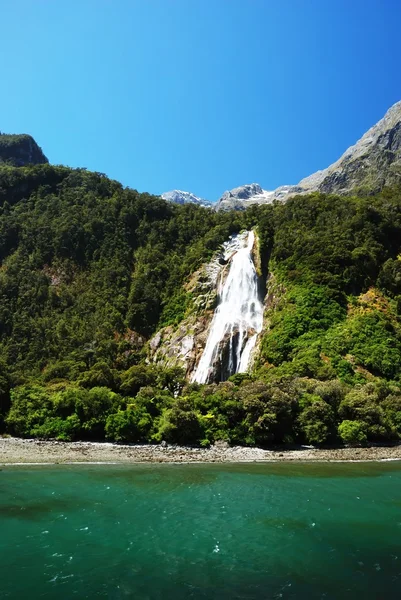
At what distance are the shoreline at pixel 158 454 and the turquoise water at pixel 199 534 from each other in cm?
348

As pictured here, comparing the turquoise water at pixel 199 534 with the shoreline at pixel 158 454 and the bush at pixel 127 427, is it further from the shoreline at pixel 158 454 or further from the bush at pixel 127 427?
the bush at pixel 127 427

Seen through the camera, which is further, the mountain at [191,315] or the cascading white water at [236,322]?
the cascading white water at [236,322]

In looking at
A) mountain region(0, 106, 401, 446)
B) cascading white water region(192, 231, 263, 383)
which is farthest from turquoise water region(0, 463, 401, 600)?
cascading white water region(192, 231, 263, 383)

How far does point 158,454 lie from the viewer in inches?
1261

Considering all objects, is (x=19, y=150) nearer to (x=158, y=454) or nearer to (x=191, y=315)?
(x=191, y=315)

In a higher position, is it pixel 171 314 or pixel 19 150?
pixel 19 150

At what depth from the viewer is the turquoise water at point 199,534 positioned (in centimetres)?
1254

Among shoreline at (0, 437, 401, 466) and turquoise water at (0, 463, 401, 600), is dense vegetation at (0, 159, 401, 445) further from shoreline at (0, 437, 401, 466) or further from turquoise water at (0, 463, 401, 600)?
turquoise water at (0, 463, 401, 600)

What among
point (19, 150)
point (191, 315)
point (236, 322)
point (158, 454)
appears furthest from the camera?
point (19, 150)

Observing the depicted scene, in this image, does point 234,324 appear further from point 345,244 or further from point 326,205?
point 326,205

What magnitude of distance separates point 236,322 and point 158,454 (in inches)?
1237

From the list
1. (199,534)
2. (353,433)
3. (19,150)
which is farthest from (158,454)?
(19,150)

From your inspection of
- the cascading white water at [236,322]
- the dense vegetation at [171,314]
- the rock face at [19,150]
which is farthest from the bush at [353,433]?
the rock face at [19,150]

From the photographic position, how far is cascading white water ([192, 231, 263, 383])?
5644 cm
